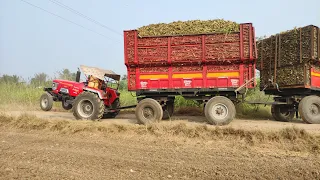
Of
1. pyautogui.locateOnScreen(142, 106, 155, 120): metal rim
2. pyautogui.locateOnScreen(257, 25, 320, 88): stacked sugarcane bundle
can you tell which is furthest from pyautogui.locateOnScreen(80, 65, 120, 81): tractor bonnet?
pyautogui.locateOnScreen(257, 25, 320, 88): stacked sugarcane bundle

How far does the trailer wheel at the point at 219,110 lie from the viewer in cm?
757

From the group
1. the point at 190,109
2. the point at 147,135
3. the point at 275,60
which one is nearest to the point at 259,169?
the point at 147,135

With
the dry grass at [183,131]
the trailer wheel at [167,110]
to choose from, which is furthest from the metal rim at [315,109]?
the trailer wheel at [167,110]

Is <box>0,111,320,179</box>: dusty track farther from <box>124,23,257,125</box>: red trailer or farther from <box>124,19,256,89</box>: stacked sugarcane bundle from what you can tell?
<box>124,19,256,89</box>: stacked sugarcane bundle

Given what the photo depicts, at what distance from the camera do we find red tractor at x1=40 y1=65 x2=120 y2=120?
873 centimetres

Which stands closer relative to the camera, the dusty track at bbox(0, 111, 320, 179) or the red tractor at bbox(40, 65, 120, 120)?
the dusty track at bbox(0, 111, 320, 179)

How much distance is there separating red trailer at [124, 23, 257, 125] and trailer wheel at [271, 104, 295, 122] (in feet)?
7.52

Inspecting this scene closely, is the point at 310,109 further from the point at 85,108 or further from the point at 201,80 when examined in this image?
the point at 85,108

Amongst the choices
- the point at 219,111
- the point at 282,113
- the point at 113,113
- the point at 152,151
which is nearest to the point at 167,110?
the point at 113,113

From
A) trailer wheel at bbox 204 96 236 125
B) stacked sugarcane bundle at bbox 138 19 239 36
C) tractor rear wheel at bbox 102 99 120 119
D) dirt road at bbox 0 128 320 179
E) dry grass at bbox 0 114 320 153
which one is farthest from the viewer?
tractor rear wheel at bbox 102 99 120 119

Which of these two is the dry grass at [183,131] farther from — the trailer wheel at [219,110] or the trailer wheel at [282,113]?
the trailer wheel at [282,113]

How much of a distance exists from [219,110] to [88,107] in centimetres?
407

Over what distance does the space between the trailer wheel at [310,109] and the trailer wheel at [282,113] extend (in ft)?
3.29

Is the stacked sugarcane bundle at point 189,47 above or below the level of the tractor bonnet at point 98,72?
above
